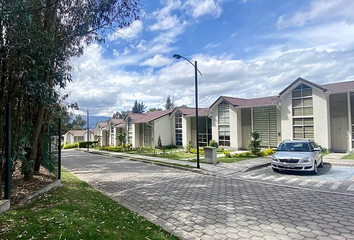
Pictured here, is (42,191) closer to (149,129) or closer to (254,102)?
(254,102)

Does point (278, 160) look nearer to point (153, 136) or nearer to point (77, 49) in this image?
point (77, 49)

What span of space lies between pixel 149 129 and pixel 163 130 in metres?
2.86

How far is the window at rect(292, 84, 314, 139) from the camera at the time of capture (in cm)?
1869

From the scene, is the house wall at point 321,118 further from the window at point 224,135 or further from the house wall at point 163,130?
the house wall at point 163,130

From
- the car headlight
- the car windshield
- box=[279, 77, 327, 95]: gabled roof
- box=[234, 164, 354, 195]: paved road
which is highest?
box=[279, 77, 327, 95]: gabled roof

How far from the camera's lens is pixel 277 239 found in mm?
4160

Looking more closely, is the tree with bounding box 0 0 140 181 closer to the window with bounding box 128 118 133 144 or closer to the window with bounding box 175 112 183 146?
the window with bounding box 175 112 183 146

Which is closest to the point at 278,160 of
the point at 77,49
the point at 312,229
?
the point at 312,229

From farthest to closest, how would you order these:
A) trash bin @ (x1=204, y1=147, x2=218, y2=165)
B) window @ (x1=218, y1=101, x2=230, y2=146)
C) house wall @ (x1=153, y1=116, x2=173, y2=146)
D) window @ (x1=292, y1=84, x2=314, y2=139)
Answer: house wall @ (x1=153, y1=116, x2=173, y2=146) < window @ (x1=218, y1=101, x2=230, y2=146) < window @ (x1=292, y1=84, x2=314, y2=139) < trash bin @ (x1=204, y1=147, x2=218, y2=165)

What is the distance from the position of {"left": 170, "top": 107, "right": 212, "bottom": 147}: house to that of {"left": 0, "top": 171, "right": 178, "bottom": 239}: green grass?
21.4 m

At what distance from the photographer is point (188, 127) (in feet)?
92.4

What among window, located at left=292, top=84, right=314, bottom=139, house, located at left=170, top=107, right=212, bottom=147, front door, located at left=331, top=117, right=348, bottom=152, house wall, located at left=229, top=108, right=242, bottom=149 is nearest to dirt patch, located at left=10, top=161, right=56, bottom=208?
house wall, located at left=229, top=108, right=242, bottom=149

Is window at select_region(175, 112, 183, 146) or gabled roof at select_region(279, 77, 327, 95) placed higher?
gabled roof at select_region(279, 77, 327, 95)

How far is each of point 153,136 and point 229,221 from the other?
84.5ft
